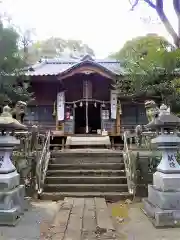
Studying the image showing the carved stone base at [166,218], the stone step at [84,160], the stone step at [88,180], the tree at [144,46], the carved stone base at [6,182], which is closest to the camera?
the carved stone base at [166,218]

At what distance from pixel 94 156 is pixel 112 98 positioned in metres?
7.50

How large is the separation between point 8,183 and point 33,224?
96 centimetres

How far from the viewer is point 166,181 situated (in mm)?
5805

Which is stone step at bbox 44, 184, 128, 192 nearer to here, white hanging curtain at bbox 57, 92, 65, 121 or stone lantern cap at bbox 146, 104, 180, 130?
stone lantern cap at bbox 146, 104, 180, 130

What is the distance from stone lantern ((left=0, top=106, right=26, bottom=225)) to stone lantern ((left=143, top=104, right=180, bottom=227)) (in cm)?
278

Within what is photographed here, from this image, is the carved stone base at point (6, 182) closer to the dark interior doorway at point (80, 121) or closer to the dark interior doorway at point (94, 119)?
the dark interior doorway at point (80, 121)

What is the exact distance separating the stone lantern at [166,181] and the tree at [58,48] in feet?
105

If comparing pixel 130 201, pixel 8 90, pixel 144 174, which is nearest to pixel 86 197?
pixel 130 201

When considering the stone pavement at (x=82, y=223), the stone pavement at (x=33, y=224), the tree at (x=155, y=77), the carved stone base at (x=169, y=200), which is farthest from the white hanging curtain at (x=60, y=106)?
the carved stone base at (x=169, y=200)

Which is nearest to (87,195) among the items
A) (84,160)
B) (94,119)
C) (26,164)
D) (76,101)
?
(26,164)

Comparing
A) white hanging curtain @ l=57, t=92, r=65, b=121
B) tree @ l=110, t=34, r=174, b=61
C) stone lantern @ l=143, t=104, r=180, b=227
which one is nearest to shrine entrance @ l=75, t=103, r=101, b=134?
white hanging curtain @ l=57, t=92, r=65, b=121

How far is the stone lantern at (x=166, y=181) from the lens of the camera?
5.49 meters

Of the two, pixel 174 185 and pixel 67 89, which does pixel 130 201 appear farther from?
pixel 67 89

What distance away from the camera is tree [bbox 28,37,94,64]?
39.0 m
